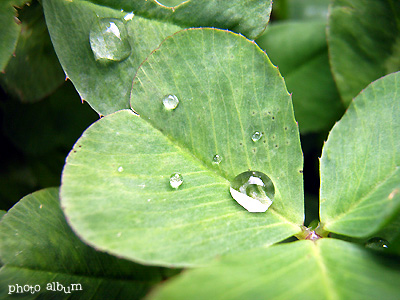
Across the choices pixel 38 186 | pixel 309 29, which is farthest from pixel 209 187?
pixel 309 29

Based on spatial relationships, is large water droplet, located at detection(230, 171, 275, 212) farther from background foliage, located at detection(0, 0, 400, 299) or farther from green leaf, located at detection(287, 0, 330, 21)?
green leaf, located at detection(287, 0, 330, 21)

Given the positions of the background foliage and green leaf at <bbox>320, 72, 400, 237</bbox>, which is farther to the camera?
green leaf at <bbox>320, 72, 400, 237</bbox>

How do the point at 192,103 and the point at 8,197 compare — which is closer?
the point at 192,103

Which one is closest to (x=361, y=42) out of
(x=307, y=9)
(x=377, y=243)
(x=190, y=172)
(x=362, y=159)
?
(x=307, y=9)

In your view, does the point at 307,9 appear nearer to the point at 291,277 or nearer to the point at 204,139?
the point at 204,139

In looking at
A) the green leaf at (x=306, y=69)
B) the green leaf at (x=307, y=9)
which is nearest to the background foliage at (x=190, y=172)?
the green leaf at (x=306, y=69)

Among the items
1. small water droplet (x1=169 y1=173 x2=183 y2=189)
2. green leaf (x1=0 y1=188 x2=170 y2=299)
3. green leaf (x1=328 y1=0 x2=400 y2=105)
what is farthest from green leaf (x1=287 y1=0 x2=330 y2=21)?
green leaf (x1=0 y1=188 x2=170 y2=299)

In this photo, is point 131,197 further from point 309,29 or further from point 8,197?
point 309,29
